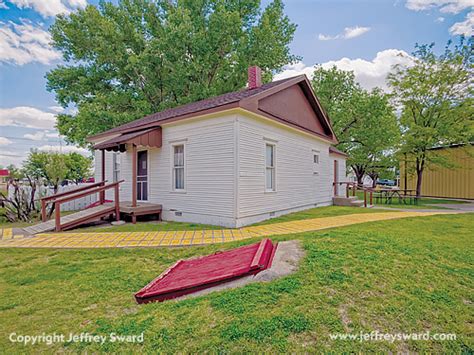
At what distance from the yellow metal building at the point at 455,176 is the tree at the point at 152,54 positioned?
14079mm

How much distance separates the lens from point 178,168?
349 inches

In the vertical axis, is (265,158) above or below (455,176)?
above

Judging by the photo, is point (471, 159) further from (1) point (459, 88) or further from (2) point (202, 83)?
(2) point (202, 83)

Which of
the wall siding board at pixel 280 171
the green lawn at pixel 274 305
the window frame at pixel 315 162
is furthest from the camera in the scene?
the window frame at pixel 315 162

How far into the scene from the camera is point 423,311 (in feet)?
8.85

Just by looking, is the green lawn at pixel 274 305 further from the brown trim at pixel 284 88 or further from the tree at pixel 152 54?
the tree at pixel 152 54

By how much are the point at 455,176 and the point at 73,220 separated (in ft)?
77.4

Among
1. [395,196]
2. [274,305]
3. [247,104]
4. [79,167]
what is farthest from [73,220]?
[79,167]

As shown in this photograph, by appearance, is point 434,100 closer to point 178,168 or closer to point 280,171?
A: point 280,171

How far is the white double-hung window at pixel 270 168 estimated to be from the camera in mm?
8852

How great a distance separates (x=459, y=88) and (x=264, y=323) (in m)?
20.6

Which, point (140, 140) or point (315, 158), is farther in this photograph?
point (315, 158)

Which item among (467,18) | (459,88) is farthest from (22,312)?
(467,18)

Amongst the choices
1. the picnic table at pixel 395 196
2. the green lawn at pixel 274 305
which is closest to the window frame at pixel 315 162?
the picnic table at pixel 395 196
